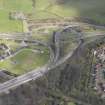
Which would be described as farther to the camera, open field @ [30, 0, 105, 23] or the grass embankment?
open field @ [30, 0, 105, 23]

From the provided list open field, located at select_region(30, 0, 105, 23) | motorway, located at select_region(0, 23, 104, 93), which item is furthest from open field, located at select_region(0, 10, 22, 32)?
motorway, located at select_region(0, 23, 104, 93)

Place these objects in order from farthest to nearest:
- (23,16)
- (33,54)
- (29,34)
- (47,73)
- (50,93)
Result: (23,16) < (29,34) < (33,54) < (47,73) < (50,93)

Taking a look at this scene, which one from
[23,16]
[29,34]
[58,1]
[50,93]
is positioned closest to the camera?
[50,93]

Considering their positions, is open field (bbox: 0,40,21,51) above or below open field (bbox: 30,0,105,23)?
below

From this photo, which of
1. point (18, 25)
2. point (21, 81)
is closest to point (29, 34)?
point (18, 25)

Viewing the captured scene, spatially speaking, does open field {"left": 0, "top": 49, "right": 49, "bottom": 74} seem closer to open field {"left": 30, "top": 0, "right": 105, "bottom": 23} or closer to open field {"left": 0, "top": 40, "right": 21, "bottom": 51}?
open field {"left": 0, "top": 40, "right": 21, "bottom": 51}

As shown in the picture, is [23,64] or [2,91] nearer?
[2,91]

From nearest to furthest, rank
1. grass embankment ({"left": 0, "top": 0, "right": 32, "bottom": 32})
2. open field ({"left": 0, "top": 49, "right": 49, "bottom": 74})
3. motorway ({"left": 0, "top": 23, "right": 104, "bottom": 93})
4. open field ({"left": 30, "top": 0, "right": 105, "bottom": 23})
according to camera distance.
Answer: motorway ({"left": 0, "top": 23, "right": 104, "bottom": 93}) → open field ({"left": 0, "top": 49, "right": 49, "bottom": 74}) → grass embankment ({"left": 0, "top": 0, "right": 32, "bottom": 32}) → open field ({"left": 30, "top": 0, "right": 105, "bottom": 23})

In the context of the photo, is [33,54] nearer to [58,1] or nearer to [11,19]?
[11,19]
